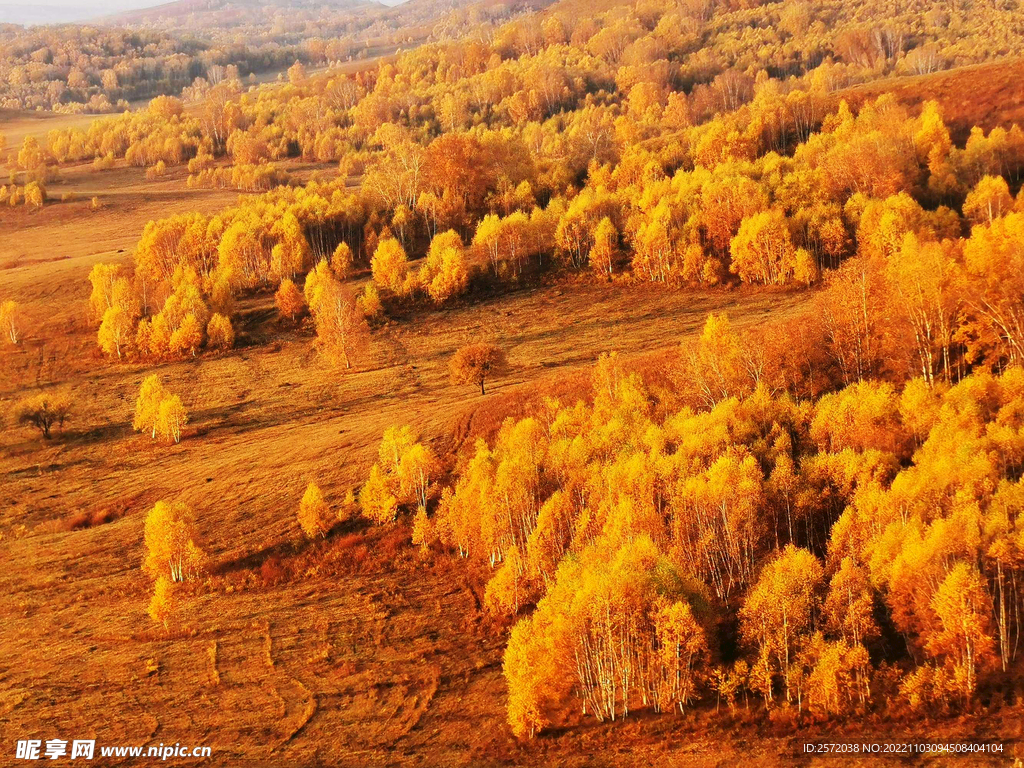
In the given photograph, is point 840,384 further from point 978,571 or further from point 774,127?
point 774,127

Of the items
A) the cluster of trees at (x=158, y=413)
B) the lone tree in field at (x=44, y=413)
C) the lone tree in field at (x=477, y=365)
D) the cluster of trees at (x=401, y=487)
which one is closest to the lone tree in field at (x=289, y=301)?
the cluster of trees at (x=158, y=413)

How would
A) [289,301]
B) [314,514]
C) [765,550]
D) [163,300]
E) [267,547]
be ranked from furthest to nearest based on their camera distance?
[163,300] < [289,301] < [314,514] < [267,547] < [765,550]

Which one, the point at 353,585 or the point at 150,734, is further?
the point at 353,585

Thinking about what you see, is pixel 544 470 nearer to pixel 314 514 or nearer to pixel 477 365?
pixel 314 514

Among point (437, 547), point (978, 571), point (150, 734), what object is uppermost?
point (437, 547)

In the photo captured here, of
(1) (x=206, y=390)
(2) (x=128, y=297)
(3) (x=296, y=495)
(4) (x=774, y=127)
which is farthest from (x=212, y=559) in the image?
(4) (x=774, y=127)

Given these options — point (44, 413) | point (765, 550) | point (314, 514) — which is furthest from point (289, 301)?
point (765, 550)

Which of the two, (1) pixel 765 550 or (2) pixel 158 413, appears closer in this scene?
(1) pixel 765 550

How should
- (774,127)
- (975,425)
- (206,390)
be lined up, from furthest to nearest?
(774,127) → (206,390) → (975,425)
